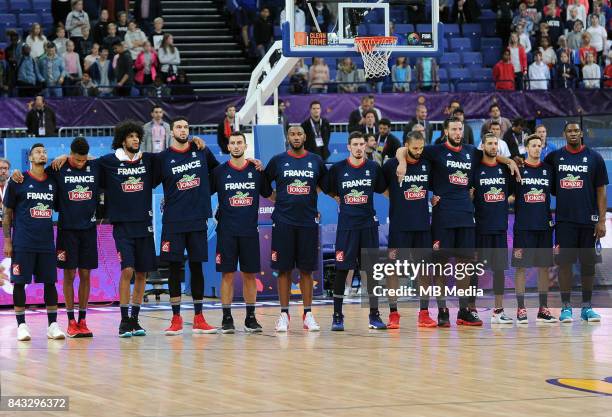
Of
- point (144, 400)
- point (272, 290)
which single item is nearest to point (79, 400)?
point (144, 400)

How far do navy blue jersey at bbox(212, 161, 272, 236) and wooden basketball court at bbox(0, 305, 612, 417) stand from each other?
4.24ft

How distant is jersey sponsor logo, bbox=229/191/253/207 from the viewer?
48.0 feet

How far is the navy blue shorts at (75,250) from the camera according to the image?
557 inches

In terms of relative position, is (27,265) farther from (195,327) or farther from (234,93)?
(234,93)

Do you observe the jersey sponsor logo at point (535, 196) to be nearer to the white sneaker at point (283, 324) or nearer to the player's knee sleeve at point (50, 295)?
the white sneaker at point (283, 324)

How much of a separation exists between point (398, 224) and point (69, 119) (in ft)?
40.4

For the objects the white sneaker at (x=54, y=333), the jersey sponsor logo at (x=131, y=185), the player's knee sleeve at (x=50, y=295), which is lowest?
the white sneaker at (x=54, y=333)

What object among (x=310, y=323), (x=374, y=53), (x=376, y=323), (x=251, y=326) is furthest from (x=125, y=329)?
(x=374, y=53)

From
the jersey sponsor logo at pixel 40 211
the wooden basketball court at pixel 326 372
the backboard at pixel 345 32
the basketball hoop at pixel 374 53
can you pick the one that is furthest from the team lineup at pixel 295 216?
the backboard at pixel 345 32

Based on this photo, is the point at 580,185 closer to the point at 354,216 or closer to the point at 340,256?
the point at 354,216

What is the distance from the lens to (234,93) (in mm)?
28656

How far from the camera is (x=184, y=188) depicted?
569 inches

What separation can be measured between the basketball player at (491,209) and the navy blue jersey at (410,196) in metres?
0.73

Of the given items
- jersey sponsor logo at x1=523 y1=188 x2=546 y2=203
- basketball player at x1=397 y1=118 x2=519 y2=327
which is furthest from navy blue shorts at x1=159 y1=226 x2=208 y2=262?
jersey sponsor logo at x1=523 y1=188 x2=546 y2=203
